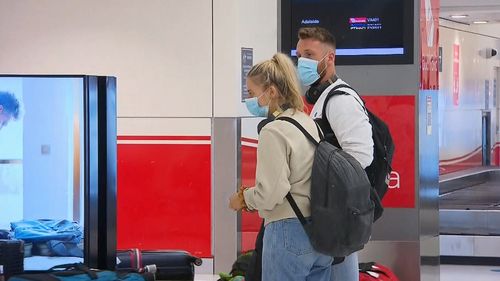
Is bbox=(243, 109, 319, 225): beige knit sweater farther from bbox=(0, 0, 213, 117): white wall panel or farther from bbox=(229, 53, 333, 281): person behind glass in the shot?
bbox=(0, 0, 213, 117): white wall panel

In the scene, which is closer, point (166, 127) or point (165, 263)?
point (165, 263)

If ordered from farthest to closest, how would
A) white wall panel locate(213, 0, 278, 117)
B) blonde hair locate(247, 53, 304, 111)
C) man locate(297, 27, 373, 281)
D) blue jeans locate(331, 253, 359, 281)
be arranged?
1. white wall panel locate(213, 0, 278, 117)
2. man locate(297, 27, 373, 281)
3. blue jeans locate(331, 253, 359, 281)
4. blonde hair locate(247, 53, 304, 111)

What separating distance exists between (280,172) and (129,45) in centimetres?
254

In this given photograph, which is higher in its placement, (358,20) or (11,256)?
(358,20)

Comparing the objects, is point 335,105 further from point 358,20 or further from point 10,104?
point 358,20

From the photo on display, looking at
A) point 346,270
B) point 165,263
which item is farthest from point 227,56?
point 346,270

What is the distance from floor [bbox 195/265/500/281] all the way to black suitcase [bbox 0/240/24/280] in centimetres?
660

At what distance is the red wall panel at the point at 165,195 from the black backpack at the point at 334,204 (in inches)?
83.5

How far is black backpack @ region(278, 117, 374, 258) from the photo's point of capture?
4.27 m

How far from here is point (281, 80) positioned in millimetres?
4496

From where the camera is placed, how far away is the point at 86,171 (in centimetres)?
471

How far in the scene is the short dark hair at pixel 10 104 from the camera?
15.4 feet

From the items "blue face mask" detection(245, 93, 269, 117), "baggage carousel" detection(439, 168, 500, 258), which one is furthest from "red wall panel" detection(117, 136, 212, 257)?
"baggage carousel" detection(439, 168, 500, 258)

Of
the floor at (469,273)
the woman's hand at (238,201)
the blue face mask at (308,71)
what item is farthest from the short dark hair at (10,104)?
the floor at (469,273)
